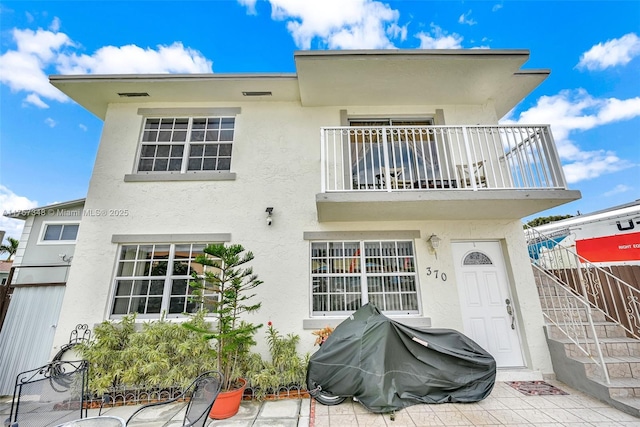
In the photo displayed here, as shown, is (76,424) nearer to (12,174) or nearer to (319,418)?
(319,418)

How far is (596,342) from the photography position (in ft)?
12.4

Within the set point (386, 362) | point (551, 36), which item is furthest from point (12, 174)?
point (551, 36)

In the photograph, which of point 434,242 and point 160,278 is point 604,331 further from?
point 160,278

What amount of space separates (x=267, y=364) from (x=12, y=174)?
10.1 meters

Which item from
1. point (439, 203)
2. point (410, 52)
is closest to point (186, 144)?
point (410, 52)

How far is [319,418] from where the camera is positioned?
3.50 metres

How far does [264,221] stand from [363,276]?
2442 millimetres

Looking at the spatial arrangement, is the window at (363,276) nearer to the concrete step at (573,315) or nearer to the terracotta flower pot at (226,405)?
the terracotta flower pot at (226,405)

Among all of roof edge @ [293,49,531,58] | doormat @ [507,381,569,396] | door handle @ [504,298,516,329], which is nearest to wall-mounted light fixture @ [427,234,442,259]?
door handle @ [504,298,516,329]

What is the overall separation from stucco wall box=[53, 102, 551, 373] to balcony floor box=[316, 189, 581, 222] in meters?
0.47

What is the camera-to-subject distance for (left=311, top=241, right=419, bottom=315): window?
5184 millimetres

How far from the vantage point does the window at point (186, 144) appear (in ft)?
19.8

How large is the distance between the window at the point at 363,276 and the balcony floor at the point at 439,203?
2.57 ft

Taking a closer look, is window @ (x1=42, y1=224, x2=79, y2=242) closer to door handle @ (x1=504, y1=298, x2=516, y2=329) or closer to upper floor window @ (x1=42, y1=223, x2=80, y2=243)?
upper floor window @ (x1=42, y1=223, x2=80, y2=243)
